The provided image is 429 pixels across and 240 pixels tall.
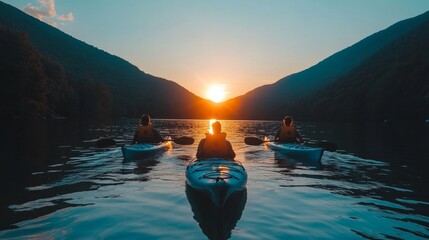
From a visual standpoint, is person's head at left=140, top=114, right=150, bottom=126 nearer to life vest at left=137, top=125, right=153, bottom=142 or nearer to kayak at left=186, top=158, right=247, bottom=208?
life vest at left=137, top=125, right=153, bottom=142

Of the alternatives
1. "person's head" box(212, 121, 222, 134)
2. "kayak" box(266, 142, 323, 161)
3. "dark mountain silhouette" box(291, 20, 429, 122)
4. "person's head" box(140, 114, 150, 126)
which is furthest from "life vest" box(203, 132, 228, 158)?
"dark mountain silhouette" box(291, 20, 429, 122)

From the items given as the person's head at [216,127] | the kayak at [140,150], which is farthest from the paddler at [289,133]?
the person's head at [216,127]

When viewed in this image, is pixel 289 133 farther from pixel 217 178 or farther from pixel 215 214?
pixel 215 214

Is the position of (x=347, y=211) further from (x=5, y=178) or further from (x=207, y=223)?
(x=5, y=178)

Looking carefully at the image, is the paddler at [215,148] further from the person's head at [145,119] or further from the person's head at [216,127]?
the person's head at [145,119]

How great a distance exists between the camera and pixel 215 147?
13.9 metres

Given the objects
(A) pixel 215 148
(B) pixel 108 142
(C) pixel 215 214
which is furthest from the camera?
(B) pixel 108 142

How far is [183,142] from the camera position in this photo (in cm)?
2067

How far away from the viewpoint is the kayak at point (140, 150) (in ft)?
63.7

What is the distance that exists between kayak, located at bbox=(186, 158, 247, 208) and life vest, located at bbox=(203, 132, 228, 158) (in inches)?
42.4

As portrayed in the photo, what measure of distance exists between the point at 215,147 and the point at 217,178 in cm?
458

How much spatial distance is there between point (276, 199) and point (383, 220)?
323cm

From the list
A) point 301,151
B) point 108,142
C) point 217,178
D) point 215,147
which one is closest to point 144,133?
point 108,142

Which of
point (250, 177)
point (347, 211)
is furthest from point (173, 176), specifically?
point (347, 211)
